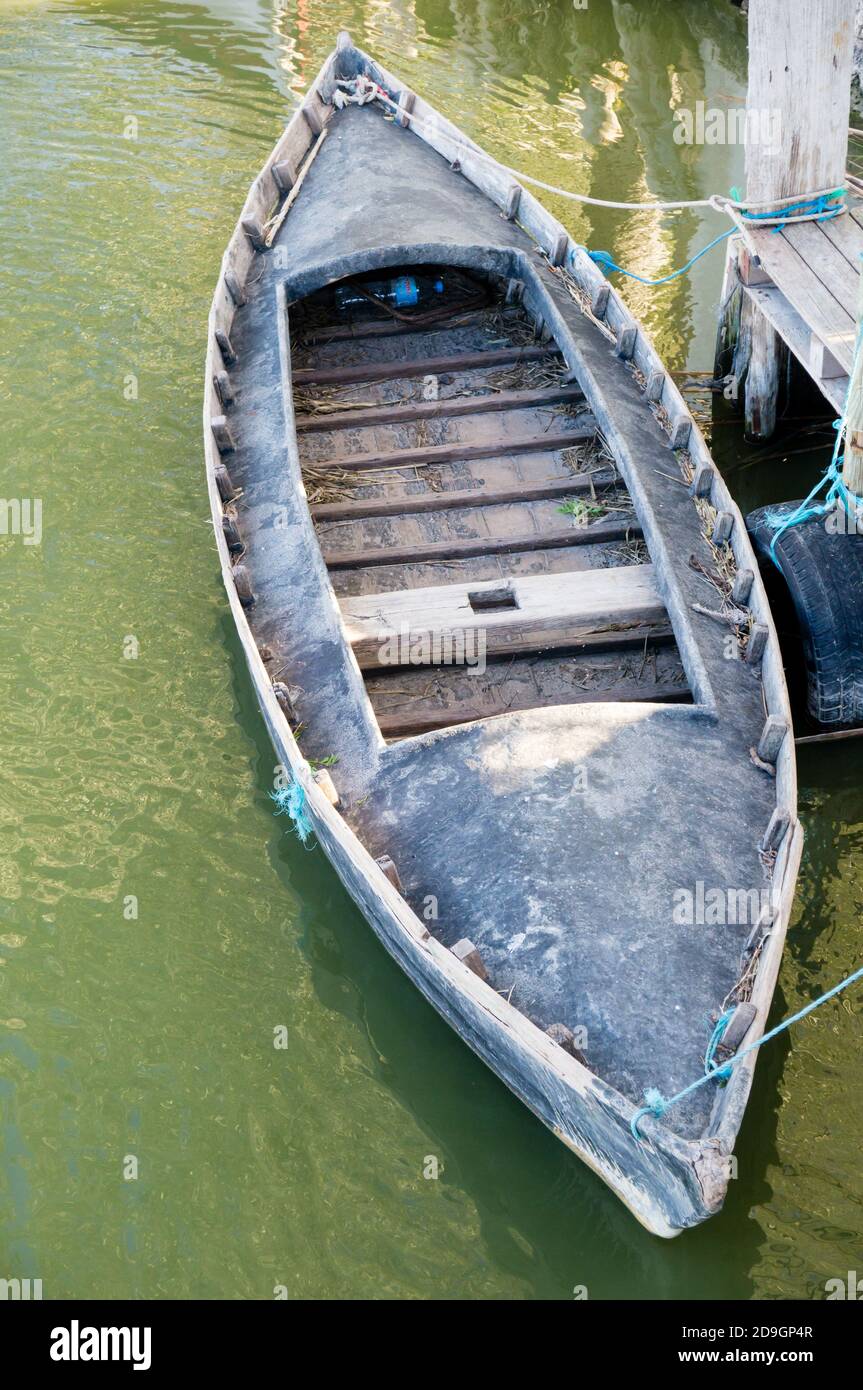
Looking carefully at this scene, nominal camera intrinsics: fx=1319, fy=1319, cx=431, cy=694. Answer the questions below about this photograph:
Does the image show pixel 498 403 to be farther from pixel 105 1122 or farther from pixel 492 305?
pixel 105 1122

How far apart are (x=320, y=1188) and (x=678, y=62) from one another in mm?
15697

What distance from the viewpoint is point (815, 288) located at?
342 inches

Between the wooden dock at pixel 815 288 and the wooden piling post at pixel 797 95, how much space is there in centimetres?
32

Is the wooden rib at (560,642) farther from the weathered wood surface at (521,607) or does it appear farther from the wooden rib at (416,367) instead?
the wooden rib at (416,367)

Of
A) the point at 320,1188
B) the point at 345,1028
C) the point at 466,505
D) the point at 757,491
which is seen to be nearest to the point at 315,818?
the point at 345,1028

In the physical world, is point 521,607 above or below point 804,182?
below

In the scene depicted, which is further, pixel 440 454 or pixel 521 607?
pixel 440 454

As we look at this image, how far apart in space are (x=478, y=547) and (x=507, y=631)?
0.82 m

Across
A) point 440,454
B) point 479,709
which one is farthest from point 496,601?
point 440,454

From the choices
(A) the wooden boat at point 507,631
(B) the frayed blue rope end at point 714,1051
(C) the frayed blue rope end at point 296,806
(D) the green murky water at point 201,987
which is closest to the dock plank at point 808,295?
(A) the wooden boat at point 507,631

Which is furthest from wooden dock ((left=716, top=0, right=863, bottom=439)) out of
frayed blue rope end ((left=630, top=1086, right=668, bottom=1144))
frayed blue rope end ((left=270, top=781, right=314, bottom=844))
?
frayed blue rope end ((left=630, top=1086, right=668, bottom=1144))

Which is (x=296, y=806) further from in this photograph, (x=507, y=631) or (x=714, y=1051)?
(x=714, y=1051)

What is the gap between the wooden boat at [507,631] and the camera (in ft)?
18.5

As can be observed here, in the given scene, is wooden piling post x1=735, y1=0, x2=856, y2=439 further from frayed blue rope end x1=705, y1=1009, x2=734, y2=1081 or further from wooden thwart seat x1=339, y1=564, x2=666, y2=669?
frayed blue rope end x1=705, y1=1009, x2=734, y2=1081
